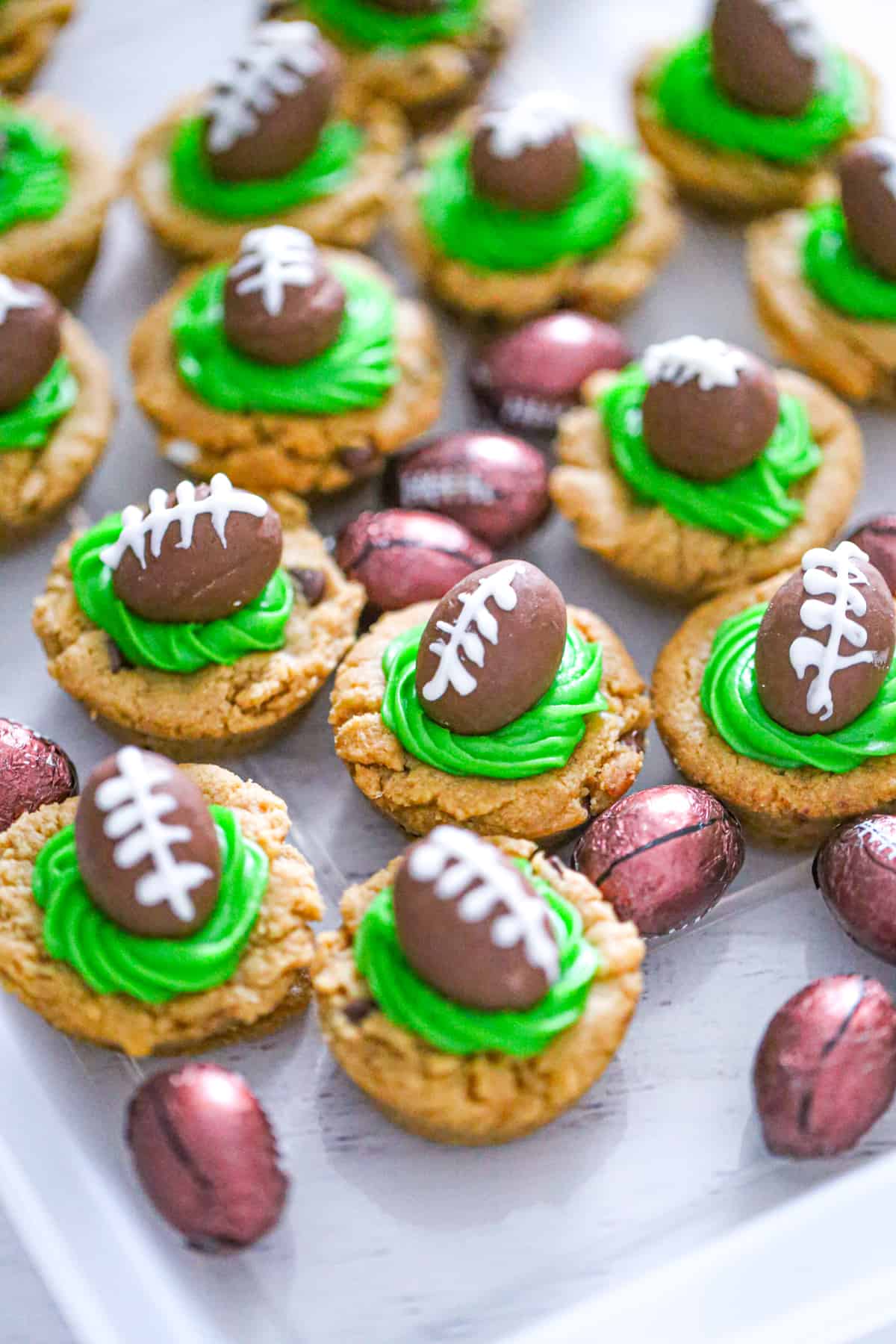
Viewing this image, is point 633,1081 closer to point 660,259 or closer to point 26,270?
point 660,259

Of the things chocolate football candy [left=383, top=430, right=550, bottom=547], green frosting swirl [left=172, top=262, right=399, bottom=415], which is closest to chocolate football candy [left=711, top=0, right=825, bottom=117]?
green frosting swirl [left=172, top=262, right=399, bottom=415]

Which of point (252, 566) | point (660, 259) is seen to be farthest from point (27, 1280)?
point (660, 259)

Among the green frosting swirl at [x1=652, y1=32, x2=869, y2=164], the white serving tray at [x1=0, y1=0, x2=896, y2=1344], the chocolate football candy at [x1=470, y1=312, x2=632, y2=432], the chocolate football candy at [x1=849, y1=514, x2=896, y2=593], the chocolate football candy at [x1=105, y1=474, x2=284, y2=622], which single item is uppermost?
the green frosting swirl at [x1=652, y1=32, x2=869, y2=164]

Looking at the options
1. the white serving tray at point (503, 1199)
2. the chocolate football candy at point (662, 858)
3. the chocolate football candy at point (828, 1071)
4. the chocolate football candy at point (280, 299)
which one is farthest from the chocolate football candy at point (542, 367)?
the chocolate football candy at point (828, 1071)

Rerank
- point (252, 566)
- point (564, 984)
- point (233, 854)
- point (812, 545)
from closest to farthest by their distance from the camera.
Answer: point (564, 984), point (233, 854), point (252, 566), point (812, 545)

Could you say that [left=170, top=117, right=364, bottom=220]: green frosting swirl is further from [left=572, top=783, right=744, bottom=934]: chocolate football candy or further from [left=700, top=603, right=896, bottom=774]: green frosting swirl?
[left=572, top=783, right=744, bottom=934]: chocolate football candy

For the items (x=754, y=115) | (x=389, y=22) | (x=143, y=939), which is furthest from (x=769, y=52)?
(x=143, y=939)
